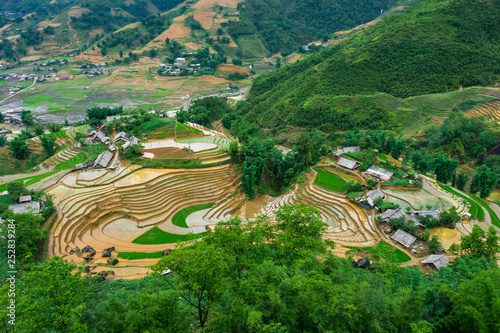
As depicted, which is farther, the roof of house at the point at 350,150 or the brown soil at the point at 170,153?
the roof of house at the point at 350,150

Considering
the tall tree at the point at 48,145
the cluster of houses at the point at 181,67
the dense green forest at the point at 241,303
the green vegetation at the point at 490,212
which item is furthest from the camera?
the cluster of houses at the point at 181,67

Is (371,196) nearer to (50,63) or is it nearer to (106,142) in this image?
(106,142)

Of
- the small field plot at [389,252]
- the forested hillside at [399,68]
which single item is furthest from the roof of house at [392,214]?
the forested hillside at [399,68]

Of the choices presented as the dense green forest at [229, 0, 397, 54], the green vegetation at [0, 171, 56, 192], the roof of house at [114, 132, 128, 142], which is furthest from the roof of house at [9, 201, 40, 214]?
the dense green forest at [229, 0, 397, 54]

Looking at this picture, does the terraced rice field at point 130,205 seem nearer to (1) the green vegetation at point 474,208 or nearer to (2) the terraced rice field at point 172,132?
(2) the terraced rice field at point 172,132

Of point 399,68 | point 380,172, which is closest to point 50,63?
point 399,68

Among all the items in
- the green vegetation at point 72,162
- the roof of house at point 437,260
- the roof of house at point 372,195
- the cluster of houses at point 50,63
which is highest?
the cluster of houses at point 50,63

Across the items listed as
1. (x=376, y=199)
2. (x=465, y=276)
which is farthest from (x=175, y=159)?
(x=465, y=276)
